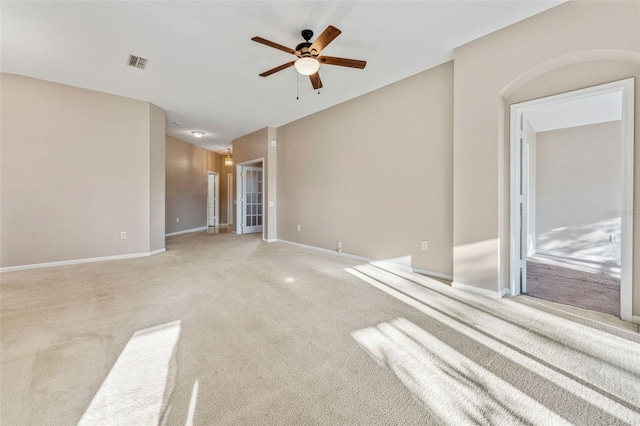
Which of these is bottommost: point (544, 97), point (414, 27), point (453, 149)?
point (453, 149)

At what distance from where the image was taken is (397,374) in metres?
1.60

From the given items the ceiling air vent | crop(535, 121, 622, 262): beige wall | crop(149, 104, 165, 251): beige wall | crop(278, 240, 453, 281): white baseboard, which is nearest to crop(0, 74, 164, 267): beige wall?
crop(149, 104, 165, 251): beige wall

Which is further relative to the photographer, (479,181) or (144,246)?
(144,246)

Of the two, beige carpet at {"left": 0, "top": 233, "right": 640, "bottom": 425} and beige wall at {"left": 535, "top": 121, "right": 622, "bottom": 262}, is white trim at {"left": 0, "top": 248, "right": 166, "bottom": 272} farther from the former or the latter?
beige wall at {"left": 535, "top": 121, "right": 622, "bottom": 262}

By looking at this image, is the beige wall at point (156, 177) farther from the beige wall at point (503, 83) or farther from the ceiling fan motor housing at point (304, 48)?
the beige wall at point (503, 83)

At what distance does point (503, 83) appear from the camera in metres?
2.78

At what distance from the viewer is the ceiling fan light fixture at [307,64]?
8.60 ft

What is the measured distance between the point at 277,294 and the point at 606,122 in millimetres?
6465

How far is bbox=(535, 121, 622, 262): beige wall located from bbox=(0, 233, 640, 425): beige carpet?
3746mm

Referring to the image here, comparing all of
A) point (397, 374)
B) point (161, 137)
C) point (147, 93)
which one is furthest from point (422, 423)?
point (161, 137)

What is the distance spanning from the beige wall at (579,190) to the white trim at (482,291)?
3.56 metres

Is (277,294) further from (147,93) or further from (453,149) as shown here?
(147,93)

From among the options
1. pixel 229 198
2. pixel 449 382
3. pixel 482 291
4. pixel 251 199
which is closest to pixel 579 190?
Answer: pixel 482 291

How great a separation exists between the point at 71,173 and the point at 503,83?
20.7 ft
